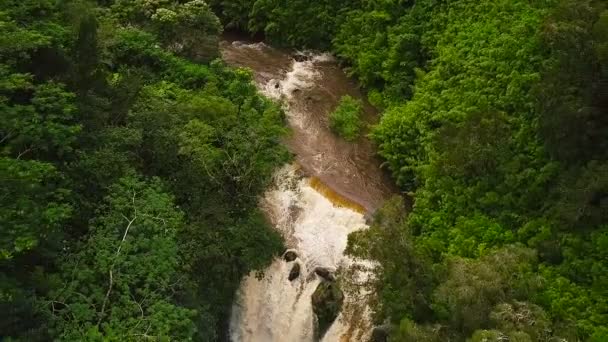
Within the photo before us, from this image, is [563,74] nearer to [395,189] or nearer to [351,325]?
[395,189]

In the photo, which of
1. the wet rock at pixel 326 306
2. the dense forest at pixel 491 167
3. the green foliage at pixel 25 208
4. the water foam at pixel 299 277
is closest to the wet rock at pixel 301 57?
the dense forest at pixel 491 167

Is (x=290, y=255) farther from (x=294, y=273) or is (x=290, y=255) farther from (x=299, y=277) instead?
(x=299, y=277)

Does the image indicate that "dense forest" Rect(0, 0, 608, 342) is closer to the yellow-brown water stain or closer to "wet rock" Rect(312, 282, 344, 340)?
"wet rock" Rect(312, 282, 344, 340)

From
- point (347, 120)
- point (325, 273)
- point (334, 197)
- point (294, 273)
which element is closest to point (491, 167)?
point (334, 197)

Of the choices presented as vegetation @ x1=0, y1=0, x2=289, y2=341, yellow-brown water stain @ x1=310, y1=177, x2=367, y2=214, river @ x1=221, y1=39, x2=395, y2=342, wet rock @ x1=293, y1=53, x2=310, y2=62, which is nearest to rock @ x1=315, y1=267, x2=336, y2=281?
river @ x1=221, y1=39, x2=395, y2=342

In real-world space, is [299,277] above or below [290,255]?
below

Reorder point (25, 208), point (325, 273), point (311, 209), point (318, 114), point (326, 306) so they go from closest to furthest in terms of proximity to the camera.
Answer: point (25, 208), point (326, 306), point (325, 273), point (311, 209), point (318, 114)

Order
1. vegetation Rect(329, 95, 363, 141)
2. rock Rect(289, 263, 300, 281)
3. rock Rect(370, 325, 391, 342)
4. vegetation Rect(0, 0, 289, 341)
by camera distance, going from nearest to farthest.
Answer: vegetation Rect(0, 0, 289, 341)
rock Rect(370, 325, 391, 342)
rock Rect(289, 263, 300, 281)
vegetation Rect(329, 95, 363, 141)
